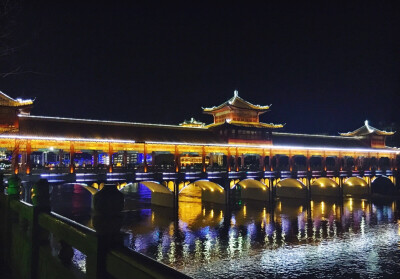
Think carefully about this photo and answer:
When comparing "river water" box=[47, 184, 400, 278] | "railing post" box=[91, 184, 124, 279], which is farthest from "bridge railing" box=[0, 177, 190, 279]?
"river water" box=[47, 184, 400, 278]

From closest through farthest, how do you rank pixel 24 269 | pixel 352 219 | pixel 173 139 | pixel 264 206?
pixel 24 269, pixel 352 219, pixel 173 139, pixel 264 206

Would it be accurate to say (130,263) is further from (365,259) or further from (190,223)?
(190,223)

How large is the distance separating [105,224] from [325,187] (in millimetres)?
58696

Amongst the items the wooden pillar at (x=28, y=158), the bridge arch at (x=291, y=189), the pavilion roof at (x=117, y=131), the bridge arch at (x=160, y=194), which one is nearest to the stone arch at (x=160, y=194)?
the bridge arch at (x=160, y=194)

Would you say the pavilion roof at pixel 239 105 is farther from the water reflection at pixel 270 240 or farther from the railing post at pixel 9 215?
the railing post at pixel 9 215

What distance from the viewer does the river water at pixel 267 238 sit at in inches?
852

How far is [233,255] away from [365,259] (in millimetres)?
9381

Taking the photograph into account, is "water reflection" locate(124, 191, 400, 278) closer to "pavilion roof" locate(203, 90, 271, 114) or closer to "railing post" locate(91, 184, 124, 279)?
"pavilion roof" locate(203, 90, 271, 114)

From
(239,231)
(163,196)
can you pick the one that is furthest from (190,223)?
(163,196)

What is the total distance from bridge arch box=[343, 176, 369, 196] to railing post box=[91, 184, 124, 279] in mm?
Result: 61468

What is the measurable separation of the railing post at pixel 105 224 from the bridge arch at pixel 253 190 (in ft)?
147

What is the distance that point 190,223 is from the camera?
1371 inches

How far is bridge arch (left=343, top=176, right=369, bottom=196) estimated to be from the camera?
58906mm

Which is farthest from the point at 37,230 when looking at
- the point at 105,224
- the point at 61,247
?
the point at 105,224
